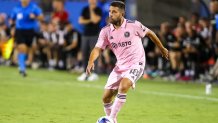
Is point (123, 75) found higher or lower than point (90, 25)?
higher

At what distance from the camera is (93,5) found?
19.1m

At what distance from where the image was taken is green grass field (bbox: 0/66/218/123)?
10695 mm

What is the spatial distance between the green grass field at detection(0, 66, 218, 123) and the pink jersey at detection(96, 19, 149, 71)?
1180mm

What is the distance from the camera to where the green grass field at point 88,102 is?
1070cm

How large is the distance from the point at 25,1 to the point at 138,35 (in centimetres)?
1027

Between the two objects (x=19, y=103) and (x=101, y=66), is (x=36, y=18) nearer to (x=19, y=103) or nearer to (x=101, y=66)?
(x=101, y=66)

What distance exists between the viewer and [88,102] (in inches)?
522

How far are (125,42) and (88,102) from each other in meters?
3.90

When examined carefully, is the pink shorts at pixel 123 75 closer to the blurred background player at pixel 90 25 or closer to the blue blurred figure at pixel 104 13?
the blurred background player at pixel 90 25

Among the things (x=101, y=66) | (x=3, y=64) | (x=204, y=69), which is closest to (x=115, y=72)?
(x=204, y=69)

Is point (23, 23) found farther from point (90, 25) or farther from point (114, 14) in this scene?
point (114, 14)

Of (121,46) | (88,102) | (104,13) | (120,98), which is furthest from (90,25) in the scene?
(120,98)

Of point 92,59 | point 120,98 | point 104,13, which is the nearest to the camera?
point 120,98

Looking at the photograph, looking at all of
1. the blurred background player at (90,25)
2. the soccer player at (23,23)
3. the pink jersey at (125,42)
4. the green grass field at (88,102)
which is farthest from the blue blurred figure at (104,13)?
the pink jersey at (125,42)
